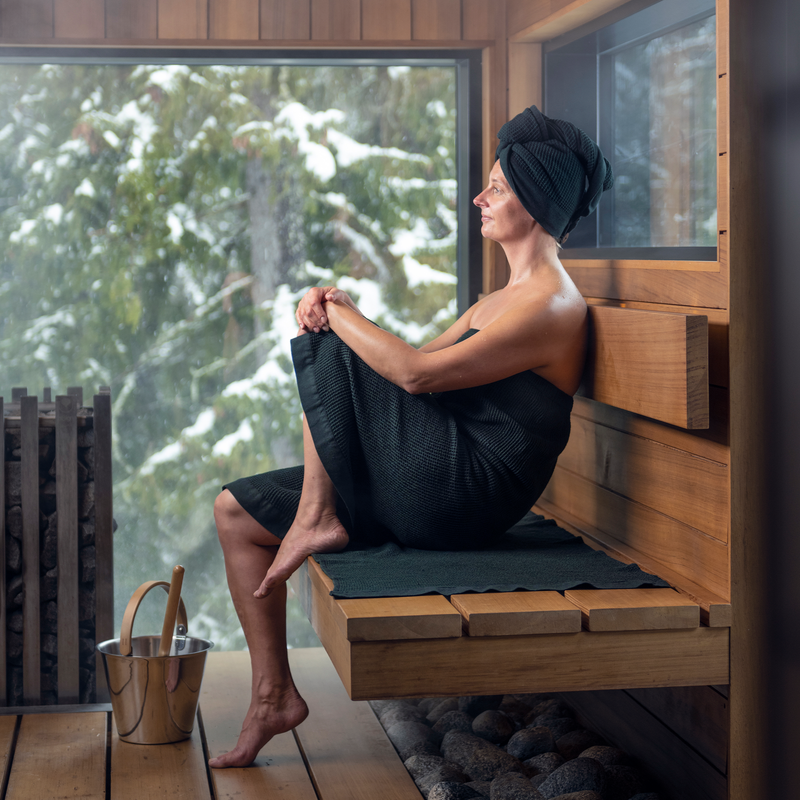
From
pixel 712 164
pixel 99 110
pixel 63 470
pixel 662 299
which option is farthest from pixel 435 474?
pixel 99 110

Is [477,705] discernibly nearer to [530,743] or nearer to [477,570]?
[530,743]

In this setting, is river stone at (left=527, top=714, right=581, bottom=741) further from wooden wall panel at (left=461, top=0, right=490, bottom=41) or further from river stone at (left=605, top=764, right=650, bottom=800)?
wooden wall panel at (left=461, top=0, right=490, bottom=41)

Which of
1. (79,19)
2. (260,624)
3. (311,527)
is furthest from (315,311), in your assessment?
(79,19)

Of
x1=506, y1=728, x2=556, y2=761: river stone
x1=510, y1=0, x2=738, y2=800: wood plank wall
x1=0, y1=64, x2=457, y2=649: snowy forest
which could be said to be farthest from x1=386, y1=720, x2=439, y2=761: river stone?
x1=0, y1=64, x2=457, y2=649: snowy forest

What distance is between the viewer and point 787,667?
5.65 ft

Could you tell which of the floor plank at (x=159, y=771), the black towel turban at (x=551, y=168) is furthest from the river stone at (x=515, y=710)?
the black towel turban at (x=551, y=168)

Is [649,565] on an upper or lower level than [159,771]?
upper

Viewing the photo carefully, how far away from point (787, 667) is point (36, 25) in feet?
8.01

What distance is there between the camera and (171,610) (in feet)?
7.46

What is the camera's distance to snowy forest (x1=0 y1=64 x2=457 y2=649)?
2914 mm

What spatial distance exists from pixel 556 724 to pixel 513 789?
1.49 ft

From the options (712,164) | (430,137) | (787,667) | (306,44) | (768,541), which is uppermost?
(306,44)

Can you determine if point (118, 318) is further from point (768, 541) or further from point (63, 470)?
point (768, 541)

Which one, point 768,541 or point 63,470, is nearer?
point 768,541
